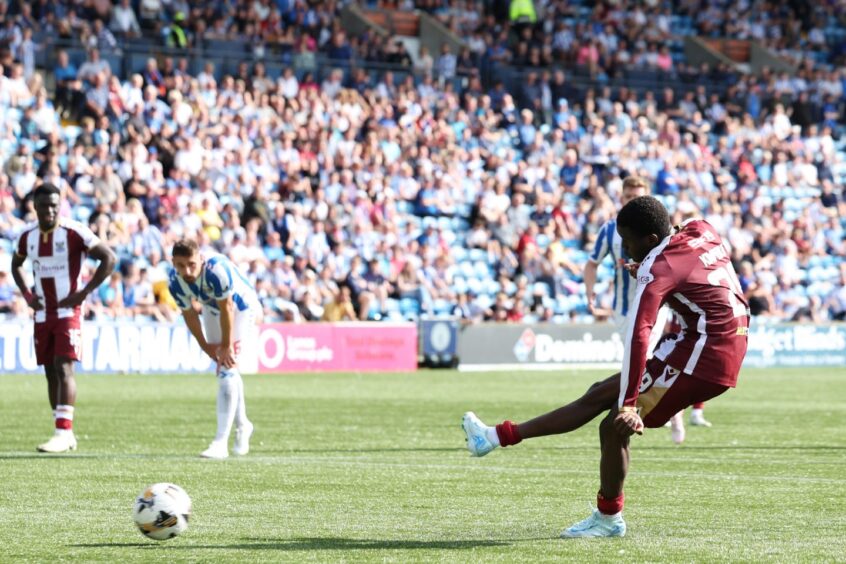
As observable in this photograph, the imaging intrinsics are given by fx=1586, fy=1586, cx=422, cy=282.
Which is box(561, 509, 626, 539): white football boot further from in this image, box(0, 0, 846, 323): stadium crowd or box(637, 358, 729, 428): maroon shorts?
box(0, 0, 846, 323): stadium crowd

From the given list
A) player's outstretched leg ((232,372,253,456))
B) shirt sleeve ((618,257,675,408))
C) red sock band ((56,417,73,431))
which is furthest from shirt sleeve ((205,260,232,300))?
shirt sleeve ((618,257,675,408))

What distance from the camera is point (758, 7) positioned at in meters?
47.9

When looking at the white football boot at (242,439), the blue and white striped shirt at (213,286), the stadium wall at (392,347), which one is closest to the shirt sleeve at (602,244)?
the blue and white striped shirt at (213,286)

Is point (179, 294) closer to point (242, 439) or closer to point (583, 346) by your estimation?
point (242, 439)

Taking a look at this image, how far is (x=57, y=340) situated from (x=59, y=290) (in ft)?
1.43

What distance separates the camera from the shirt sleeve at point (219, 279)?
42.1 ft

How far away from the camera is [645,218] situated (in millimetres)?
8195

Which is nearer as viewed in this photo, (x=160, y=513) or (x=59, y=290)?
(x=160, y=513)

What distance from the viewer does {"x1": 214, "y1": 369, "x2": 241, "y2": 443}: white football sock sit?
13.0m

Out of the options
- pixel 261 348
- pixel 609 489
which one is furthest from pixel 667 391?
pixel 261 348

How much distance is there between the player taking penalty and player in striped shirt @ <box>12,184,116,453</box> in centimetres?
603

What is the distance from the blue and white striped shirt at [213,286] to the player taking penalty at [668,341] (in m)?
4.78

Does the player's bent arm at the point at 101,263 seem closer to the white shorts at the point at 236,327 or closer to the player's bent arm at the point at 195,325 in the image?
the player's bent arm at the point at 195,325

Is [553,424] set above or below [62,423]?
above
